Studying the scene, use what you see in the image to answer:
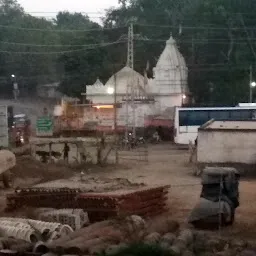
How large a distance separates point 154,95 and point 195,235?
130 ft

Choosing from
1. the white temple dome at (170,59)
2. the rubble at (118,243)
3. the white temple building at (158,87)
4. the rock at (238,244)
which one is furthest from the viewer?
the white temple dome at (170,59)

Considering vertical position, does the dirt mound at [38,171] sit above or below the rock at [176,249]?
below

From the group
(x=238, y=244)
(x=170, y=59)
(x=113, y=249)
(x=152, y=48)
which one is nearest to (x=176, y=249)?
(x=113, y=249)

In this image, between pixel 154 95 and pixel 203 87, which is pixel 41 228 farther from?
pixel 203 87

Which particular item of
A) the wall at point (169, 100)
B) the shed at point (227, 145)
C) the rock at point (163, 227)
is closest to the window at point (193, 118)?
the wall at point (169, 100)

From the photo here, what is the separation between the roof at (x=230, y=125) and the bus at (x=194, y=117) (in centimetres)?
1161

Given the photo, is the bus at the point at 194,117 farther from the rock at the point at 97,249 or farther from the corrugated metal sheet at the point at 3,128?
the rock at the point at 97,249

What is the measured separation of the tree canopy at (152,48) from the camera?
59.2 m

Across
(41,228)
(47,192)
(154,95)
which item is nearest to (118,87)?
(154,95)

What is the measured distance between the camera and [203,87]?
61.2m

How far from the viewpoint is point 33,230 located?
11617mm

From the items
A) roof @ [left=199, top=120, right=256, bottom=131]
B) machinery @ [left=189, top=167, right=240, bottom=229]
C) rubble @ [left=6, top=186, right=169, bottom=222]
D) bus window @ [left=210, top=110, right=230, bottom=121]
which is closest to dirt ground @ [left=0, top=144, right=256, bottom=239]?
machinery @ [left=189, top=167, right=240, bottom=229]

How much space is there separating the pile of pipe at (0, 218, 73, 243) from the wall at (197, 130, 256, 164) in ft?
36.9

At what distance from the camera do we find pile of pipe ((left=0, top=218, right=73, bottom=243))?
1145 centimetres
